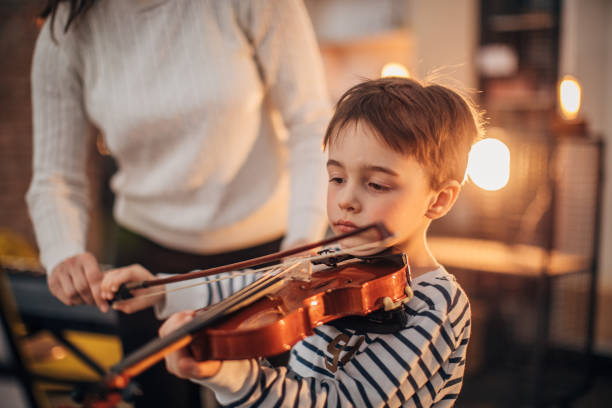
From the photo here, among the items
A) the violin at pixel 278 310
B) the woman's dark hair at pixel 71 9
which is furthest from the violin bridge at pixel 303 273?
the woman's dark hair at pixel 71 9

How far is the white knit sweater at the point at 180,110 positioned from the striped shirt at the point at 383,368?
22cm

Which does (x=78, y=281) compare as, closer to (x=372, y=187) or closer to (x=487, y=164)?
(x=372, y=187)

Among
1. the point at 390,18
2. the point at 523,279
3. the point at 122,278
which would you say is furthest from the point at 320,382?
the point at 390,18

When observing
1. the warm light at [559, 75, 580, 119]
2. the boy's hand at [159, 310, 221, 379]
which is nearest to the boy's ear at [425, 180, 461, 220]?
the boy's hand at [159, 310, 221, 379]

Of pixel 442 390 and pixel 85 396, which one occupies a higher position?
pixel 85 396

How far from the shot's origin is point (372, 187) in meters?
0.46

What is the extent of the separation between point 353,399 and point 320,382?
0.04 metres

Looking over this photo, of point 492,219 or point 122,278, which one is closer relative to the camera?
point 122,278

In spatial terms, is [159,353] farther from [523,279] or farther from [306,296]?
[523,279]

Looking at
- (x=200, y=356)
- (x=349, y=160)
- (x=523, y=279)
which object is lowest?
(x=523, y=279)

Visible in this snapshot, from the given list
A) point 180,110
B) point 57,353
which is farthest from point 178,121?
point 57,353

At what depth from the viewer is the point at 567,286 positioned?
5.65ft

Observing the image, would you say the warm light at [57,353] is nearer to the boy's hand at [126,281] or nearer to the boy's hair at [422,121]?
the boy's hand at [126,281]

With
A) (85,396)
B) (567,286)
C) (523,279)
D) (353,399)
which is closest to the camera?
(85,396)
